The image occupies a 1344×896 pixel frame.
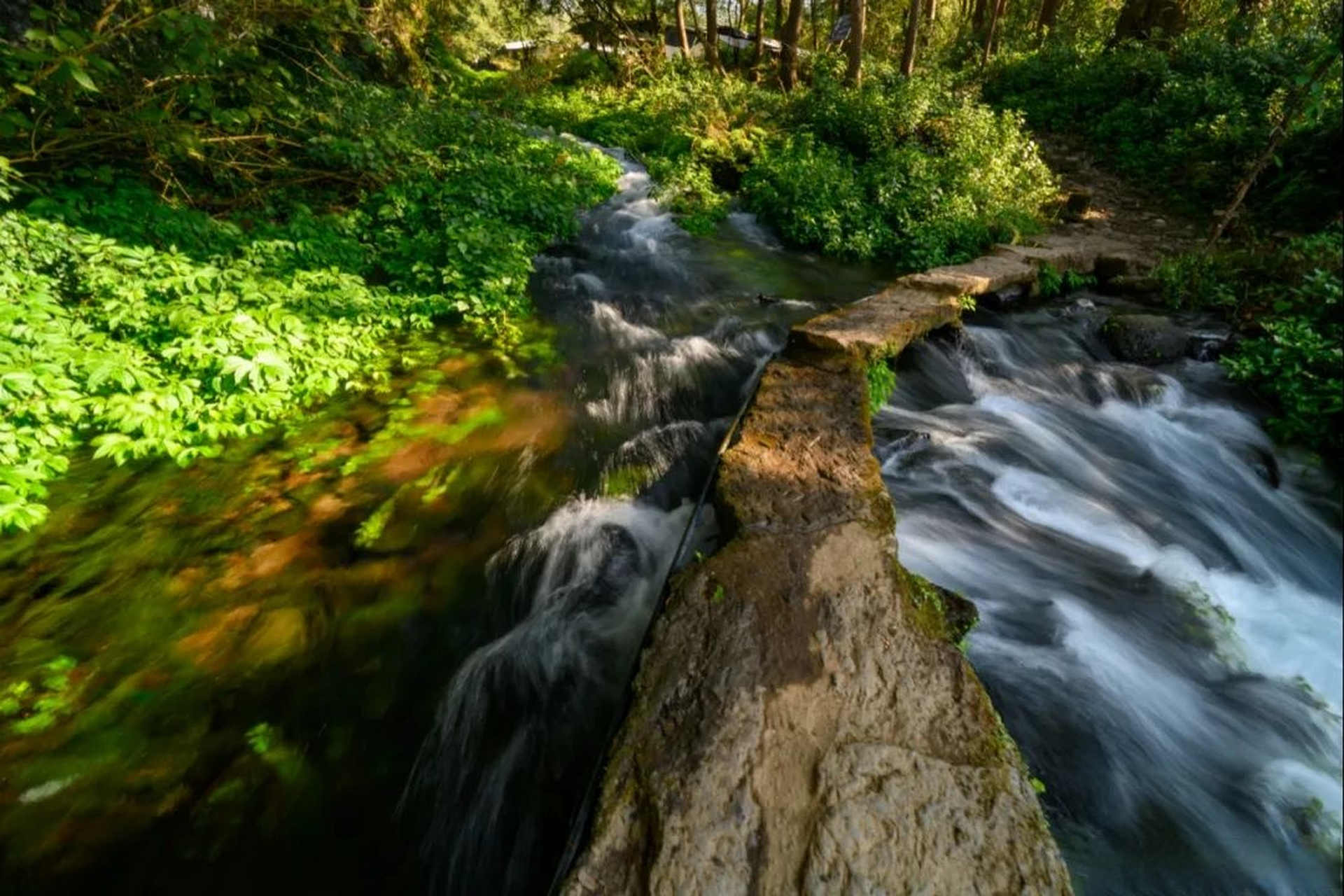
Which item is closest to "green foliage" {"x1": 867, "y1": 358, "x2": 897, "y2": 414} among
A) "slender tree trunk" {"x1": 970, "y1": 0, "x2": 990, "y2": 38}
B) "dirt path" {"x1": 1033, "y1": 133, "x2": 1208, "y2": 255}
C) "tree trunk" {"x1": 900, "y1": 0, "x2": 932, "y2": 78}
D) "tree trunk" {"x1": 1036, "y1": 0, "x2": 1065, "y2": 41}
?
"dirt path" {"x1": 1033, "y1": 133, "x2": 1208, "y2": 255}

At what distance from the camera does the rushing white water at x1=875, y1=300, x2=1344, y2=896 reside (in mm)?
2484

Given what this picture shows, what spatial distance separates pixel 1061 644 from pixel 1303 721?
3.34ft

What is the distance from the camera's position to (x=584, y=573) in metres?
3.45

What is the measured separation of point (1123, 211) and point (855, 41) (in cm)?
658

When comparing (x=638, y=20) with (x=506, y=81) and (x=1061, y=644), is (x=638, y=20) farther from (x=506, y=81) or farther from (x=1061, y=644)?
(x=1061, y=644)

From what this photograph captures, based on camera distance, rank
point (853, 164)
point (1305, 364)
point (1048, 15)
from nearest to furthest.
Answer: point (1305, 364)
point (853, 164)
point (1048, 15)

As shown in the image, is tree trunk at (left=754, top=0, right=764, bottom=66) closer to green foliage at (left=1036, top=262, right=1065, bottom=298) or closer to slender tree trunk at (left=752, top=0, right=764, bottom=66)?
slender tree trunk at (left=752, top=0, right=764, bottom=66)

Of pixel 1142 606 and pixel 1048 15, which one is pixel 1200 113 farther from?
pixel 1142 606

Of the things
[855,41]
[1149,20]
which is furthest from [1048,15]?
[855,41]

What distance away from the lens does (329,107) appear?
7.36m

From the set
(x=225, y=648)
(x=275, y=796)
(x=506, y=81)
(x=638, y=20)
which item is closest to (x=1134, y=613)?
(x=275, y=796)

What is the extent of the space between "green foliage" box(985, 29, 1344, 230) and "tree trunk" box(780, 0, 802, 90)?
6846 mm

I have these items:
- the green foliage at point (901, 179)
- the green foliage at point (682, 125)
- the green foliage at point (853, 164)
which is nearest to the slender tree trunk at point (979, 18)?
the green foliage at point (853, 164)

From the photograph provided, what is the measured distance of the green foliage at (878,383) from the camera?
491cm
